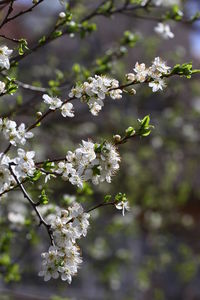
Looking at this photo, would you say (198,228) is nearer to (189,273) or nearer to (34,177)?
(189,273)

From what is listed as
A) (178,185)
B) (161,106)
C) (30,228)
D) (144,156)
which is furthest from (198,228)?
(30,228)

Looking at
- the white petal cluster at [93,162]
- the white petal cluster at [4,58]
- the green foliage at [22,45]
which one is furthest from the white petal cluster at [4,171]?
the green foliage at [22,45]

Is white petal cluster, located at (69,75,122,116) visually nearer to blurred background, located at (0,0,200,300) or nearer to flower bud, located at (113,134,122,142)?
flower bud, located at (113,134,122,142)

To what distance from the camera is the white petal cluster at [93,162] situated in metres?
1.81

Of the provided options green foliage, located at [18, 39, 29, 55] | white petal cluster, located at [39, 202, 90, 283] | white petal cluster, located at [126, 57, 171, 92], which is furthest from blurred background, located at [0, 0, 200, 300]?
white petal cluster, located at [39, 202, 90, 283]

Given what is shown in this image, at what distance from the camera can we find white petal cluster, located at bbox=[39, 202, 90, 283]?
1820mm

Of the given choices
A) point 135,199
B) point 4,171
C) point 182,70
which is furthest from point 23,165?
point 135,199

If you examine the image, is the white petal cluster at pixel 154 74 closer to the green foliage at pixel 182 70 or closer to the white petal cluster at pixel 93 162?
the green foliage at pixel 182 70

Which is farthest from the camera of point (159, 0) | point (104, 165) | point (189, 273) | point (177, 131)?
point (177, 131)

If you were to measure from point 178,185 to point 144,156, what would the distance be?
2.37 feet

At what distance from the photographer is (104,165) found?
1836 mm

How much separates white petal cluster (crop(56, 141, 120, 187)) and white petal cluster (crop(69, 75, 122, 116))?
154 millimetres

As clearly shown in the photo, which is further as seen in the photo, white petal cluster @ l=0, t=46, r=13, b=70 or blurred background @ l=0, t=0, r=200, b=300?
blurred background @ l=0, t=0, r=200, b=300

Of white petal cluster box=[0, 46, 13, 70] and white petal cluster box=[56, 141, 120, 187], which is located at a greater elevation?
white petal cluster box=[0, 46, 13, 70]
